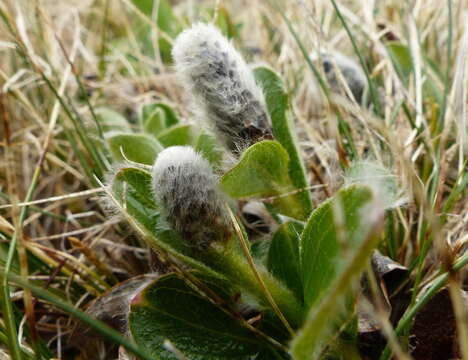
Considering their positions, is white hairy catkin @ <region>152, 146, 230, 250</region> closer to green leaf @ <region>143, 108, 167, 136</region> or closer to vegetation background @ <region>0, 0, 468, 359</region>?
vegetation background @ <region>0, 0, 468, 359</region>

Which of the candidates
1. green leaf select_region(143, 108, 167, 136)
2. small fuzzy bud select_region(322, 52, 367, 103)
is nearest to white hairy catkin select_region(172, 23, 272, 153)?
green leaf select_region(143, 108, 167, 136)

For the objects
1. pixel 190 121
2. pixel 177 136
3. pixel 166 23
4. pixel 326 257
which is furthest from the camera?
pixel 166 23

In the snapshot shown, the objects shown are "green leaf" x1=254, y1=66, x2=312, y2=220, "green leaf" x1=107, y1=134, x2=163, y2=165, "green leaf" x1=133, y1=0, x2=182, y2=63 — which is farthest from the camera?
"green leaf" x1=133, y1=0, x2=182, y2=63

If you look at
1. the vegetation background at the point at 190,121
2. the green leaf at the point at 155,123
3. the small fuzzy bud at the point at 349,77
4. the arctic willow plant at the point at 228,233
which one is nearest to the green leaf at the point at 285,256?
the arctic willow plant at the point at 228,233

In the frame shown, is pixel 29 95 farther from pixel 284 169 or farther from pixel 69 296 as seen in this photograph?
pixel 284 169

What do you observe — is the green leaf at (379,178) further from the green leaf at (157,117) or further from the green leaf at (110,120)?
the green leaf at (110,120)

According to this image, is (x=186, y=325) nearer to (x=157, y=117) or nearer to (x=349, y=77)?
(x=157, y=117)

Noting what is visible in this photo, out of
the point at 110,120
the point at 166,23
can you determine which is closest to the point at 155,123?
the point at 110,120
